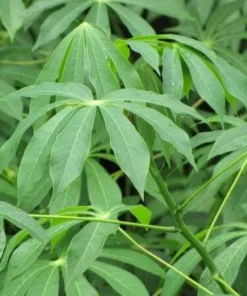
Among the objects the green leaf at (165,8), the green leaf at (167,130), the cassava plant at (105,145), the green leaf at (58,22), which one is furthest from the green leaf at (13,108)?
the green leaf at (167,130)

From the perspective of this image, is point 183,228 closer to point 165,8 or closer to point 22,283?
point 22,283

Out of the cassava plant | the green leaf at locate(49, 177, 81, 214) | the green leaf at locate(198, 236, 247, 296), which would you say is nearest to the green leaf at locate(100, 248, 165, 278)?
the cassava plant

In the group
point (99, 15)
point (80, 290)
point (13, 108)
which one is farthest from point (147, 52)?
point (99, 15)

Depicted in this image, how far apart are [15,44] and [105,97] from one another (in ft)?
3.21

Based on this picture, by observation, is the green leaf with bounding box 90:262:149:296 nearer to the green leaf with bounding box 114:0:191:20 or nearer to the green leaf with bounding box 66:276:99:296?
the green leaf with bounding box 66:276:99:296

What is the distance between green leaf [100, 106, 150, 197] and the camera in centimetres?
110

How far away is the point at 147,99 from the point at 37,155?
163mm

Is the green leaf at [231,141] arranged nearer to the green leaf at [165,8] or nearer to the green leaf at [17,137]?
the green leaf at [17,137]

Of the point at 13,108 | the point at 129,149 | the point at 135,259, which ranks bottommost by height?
the point at 135,259

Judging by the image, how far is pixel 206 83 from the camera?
4.30 feet

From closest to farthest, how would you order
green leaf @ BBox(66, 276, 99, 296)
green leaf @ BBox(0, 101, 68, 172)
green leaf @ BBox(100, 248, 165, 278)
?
green leaf @ BBox(0, 101, 68, 172), green leaf @ BBox(66, 276, 99, 296), green leaf @ BBox(100, 248, 165, 278)

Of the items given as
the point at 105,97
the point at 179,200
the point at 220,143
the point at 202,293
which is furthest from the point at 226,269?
the point at 179,200

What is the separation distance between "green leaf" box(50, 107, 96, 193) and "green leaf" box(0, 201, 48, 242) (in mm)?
56

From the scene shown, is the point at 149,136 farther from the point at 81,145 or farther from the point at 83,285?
the point at 83,285
